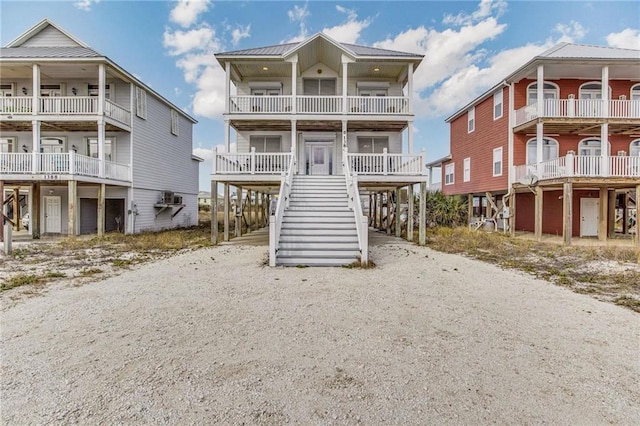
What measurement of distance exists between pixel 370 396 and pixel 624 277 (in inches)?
337

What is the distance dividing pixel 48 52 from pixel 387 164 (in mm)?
18033

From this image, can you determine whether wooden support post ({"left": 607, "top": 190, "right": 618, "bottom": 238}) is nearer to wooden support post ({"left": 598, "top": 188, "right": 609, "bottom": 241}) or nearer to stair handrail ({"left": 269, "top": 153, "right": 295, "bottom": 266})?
wooden support post ({"left": 598, "top": 188, "right": 609, "bottom": 241})

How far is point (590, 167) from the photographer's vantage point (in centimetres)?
1429

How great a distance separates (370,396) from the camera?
2.83 metres

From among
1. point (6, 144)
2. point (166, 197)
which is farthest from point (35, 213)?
point (166, 197)

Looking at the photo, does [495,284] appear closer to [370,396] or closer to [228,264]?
[370,396]

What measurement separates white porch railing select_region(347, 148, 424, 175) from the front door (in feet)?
9.91

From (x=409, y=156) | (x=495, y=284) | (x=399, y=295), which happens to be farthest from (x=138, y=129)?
(x=495, y=284)

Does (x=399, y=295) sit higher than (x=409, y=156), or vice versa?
(x=409, y=156)

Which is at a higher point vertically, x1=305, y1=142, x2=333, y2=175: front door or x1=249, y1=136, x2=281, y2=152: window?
x1=249, y1=136, x2=281, y2=152: window

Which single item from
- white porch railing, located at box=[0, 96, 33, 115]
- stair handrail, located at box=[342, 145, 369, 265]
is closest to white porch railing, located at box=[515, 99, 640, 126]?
stair handrail, located at box=[342, 145, 369, 265]

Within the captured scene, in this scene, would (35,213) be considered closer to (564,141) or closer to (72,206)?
(72,206)

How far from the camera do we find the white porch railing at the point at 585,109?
15.3 m

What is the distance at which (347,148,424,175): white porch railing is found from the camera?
1255 centimetres
